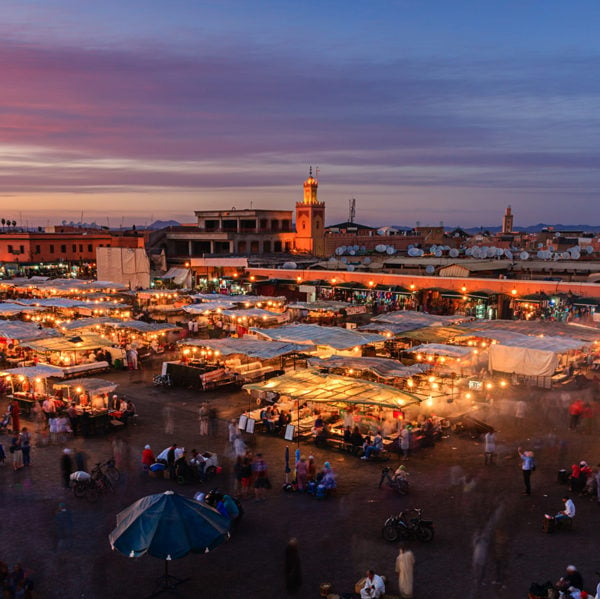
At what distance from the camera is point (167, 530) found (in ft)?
27.9

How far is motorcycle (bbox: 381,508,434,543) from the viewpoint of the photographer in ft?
33.3

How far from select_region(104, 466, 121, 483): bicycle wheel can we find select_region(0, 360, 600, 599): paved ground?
182mm

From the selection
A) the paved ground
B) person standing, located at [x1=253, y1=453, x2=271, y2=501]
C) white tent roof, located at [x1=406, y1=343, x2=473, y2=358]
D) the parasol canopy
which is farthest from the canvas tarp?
the parasol canopy

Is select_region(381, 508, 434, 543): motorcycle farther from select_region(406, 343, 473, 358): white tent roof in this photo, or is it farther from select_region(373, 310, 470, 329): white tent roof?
select_region(373, 310, 470, 329): white tent roof

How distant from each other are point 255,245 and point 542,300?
49665 millimetres

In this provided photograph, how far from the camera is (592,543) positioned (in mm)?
10125

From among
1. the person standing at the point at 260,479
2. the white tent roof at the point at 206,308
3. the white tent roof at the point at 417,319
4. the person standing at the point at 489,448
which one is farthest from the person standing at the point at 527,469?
the white tent roof at the point at 206,308

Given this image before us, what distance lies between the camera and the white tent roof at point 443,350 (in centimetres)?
2091

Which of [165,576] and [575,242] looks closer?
[165,576]

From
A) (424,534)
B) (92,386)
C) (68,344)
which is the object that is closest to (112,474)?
(92,386)

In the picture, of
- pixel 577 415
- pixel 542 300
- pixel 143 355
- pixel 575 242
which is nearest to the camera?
pixel 577 415

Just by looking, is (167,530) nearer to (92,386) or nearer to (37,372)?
(92,386)

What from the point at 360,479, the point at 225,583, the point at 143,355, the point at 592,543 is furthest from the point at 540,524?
the point at 143,355

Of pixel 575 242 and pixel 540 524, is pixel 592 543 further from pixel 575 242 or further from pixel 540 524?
pixel 575 242
